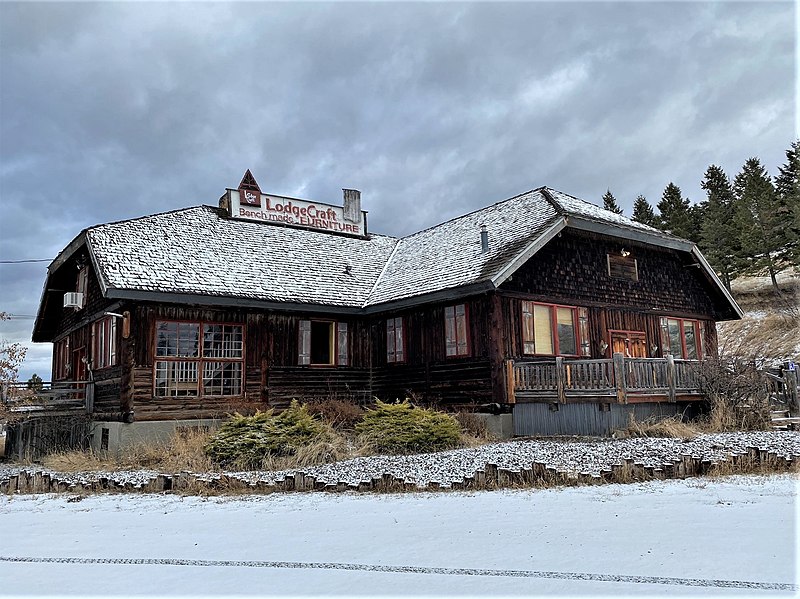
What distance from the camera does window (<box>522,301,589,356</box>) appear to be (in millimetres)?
17969

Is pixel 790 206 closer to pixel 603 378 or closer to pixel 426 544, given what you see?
pixel 603 378

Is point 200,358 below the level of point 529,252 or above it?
below

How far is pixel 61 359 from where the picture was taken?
24438 mm

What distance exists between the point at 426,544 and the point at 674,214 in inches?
2215

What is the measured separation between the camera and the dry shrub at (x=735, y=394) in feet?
50.8

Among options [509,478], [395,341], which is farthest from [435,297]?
[509,478]

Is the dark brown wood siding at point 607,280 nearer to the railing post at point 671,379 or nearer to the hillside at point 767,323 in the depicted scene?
the railing post at point 671,379

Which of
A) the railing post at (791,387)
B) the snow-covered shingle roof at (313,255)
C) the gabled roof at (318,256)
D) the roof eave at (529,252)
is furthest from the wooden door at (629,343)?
the railing post at (791,387)

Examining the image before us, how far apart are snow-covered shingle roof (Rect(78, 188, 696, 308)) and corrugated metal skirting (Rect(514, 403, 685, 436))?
3359 mm

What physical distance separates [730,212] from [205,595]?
190 feet

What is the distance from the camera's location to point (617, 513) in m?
7.74

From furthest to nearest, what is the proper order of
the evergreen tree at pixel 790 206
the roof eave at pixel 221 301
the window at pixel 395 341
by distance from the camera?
the evergreen tree at pixel 790 206, the window at pixel 395 341, the roof eave at pixel 221 301

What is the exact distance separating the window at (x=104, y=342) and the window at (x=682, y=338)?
53.2 feet

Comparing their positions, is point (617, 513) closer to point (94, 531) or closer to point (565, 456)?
point (565, 456)
